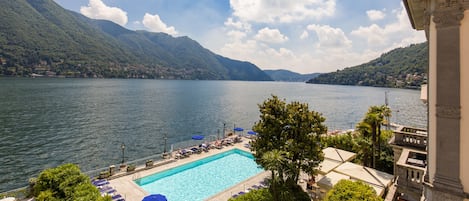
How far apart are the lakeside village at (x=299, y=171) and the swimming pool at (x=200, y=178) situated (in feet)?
4.47

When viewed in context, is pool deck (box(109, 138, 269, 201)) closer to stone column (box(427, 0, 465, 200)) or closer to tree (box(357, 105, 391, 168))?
tree (box(357, 105, 391, 168))

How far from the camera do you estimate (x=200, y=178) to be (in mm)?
21328

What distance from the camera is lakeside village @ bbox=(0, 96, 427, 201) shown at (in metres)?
10.1

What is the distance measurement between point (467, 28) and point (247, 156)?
2492 cm

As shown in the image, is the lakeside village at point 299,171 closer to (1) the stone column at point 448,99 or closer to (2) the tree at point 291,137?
(2) the tree at point 291,137

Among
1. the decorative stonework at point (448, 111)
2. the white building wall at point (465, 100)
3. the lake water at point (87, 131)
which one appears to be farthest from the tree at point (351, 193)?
the lake water at point (87, 131)

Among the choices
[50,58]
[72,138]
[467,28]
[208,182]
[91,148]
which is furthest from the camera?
[50,58]

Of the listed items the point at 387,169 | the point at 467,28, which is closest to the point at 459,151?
the point at 467,28

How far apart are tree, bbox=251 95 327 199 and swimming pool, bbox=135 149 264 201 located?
756cm

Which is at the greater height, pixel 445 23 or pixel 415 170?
pixel 445 23

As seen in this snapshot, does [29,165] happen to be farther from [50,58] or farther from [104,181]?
[50,58]

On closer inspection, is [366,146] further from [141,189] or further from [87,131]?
[87,131]

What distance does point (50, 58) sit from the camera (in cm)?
16988

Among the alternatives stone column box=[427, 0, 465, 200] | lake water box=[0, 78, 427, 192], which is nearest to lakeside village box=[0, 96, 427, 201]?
stone column box=[427, 0, 465, 200]
